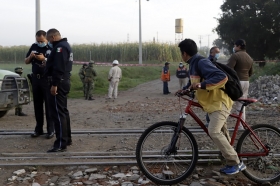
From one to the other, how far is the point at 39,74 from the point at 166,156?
11.5 ft

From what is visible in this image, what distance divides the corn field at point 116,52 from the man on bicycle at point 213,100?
1546 inches

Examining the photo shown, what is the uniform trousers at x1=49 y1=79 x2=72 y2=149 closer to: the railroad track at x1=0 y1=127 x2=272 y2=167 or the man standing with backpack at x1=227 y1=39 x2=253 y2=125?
the railroad track at x1=0 y1=127 x2=272 y2=167

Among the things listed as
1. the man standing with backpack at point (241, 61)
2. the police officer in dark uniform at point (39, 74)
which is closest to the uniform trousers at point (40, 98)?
the police officer in dark uniform at point (39, 74)

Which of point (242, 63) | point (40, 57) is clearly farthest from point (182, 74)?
point (40, 57)

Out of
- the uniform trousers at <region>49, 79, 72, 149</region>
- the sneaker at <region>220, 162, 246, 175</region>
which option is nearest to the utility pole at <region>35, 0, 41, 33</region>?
the uniform trousers at <region>49, 79, 72, 149</region>

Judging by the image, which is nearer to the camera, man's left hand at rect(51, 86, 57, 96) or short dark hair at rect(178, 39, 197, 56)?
short dark hair at rect(178, 39, 197, 56)

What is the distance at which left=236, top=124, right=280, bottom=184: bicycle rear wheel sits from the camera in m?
5.23

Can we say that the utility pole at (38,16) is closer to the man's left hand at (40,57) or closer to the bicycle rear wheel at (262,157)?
the man's left hand at (40,57)

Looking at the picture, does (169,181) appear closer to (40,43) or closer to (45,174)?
(45,174)

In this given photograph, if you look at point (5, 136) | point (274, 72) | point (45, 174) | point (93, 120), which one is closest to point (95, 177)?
point (45, 174)

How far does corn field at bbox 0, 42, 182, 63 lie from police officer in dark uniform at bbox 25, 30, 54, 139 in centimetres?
3640

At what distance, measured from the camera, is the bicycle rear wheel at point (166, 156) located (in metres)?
5.07

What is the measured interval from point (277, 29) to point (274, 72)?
65.7 feet

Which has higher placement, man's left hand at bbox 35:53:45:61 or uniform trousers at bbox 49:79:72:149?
man's left hand at bbox 35:53:45:61
